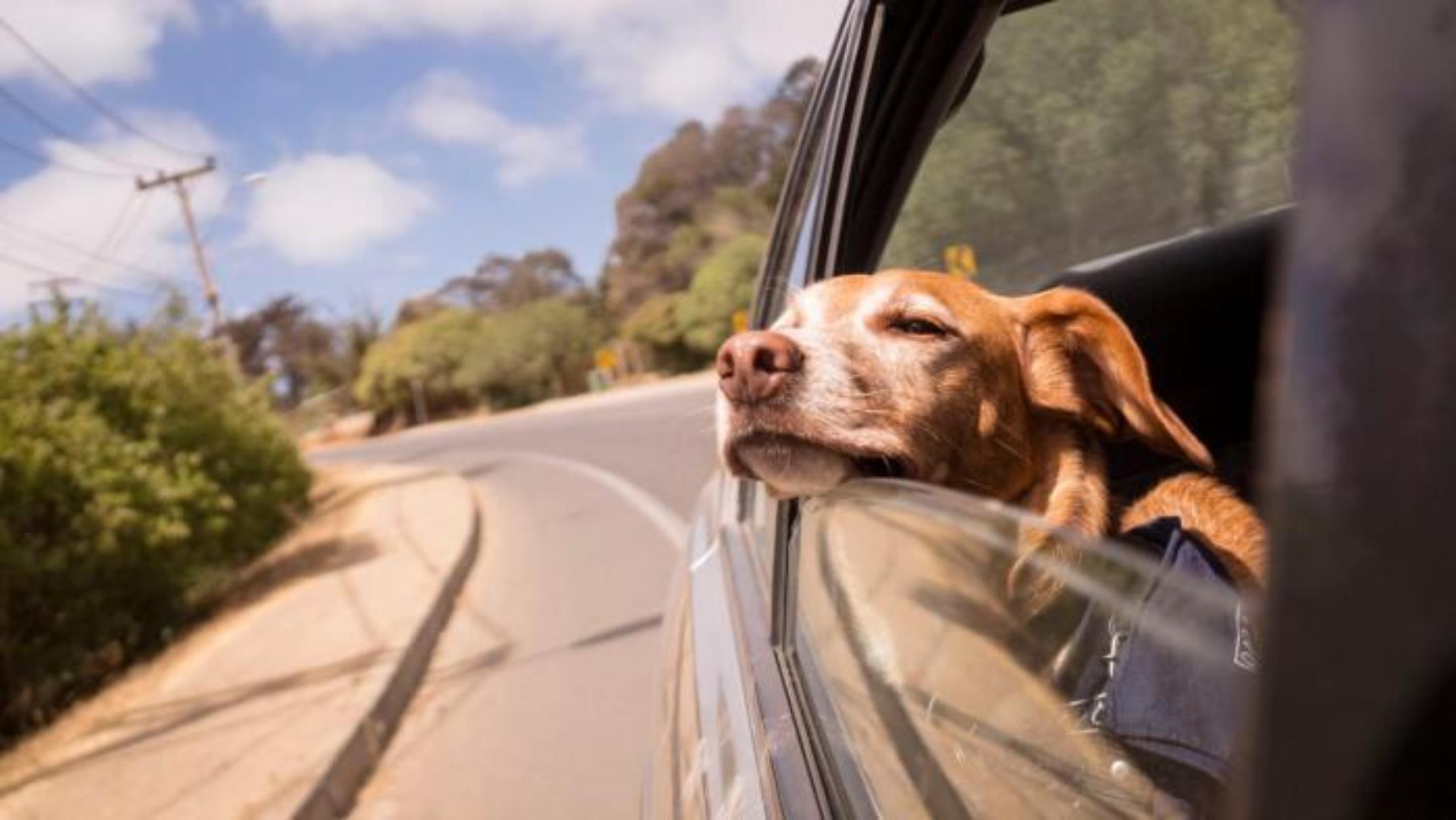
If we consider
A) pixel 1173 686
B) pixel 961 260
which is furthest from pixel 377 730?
pixel 1173 686

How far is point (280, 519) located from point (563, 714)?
10.8m

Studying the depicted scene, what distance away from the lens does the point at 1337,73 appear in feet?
1.21

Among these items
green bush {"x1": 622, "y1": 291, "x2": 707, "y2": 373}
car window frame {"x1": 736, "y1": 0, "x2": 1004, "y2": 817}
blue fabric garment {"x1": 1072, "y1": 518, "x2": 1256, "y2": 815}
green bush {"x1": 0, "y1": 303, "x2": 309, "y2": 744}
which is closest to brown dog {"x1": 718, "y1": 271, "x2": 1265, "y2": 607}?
car window frame {"x1": 736, "y1": 0, "x2": 1004, "y2": 817}

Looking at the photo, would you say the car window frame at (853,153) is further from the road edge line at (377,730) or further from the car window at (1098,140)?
the road edge line at (377,730)

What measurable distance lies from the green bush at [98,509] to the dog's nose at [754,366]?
7.14m

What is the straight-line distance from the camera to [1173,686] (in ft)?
2.49

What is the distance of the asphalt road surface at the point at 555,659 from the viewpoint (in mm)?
4449

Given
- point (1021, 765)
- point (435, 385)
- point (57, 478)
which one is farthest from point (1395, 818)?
point (435, 385)

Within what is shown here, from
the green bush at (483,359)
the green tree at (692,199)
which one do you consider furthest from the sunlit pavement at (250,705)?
the green bush at (483,359)

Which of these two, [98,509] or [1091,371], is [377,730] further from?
[1091,371]

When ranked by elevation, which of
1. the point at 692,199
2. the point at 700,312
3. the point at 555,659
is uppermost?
the point at 692,199

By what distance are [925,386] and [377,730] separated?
449 cm

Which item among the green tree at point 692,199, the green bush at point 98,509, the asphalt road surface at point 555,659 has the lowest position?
the asphalt road surface at point 555,659

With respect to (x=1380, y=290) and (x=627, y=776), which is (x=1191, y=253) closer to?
(x=1380, y=290)
